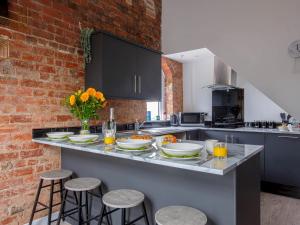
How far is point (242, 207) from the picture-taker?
1415mm

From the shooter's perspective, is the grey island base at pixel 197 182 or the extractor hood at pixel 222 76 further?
the extractor hood at pixel 222 76

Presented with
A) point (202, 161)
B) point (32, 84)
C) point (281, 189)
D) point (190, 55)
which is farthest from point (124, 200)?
point (190, 55)

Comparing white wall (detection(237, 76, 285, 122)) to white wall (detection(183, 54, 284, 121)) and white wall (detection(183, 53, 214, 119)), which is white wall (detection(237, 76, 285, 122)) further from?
white wall (detection(183, 53, 214, 119))

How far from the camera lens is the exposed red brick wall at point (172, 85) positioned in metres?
4.55

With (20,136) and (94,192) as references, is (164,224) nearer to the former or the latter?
(94,192)

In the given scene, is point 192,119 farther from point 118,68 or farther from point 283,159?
point 118,68

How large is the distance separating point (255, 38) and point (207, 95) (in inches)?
62.0

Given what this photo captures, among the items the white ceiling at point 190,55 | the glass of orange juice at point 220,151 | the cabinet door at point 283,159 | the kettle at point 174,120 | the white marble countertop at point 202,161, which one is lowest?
the cabinet door at point 283,159

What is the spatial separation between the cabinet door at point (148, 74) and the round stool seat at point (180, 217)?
1.88 meters

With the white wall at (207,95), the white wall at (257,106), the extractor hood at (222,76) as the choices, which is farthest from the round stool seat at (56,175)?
the white wall at (257,106)

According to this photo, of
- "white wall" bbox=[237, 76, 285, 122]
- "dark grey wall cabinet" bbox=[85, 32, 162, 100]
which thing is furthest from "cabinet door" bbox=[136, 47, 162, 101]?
"white wall" bbox=[237, 76, 285, 122]

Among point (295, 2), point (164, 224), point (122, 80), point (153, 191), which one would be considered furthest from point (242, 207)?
point (295, 2)

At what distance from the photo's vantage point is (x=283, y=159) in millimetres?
3209

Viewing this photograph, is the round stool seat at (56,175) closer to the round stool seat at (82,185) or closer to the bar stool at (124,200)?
the round stool seat at (82,185)
